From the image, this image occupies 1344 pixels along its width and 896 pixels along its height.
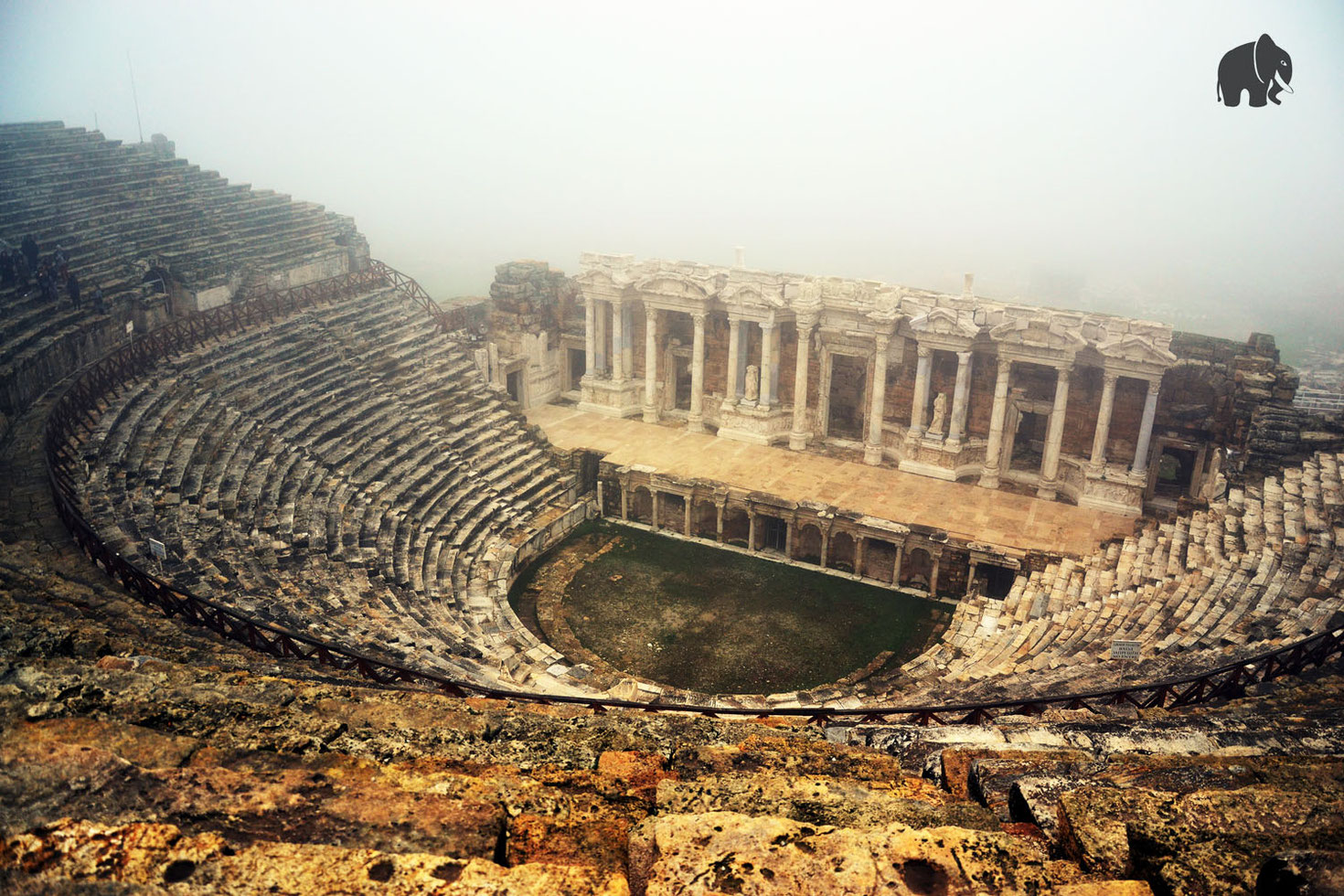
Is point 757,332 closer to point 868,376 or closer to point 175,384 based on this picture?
point 868,376

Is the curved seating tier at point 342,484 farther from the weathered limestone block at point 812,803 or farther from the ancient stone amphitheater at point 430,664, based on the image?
the weathered limestone block at point 812,803

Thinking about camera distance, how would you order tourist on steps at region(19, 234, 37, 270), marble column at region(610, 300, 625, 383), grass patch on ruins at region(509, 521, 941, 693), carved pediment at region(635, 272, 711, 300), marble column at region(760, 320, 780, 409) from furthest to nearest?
marble column at region(610, 300, 625, 383), carved pediment at region(635, 272, 711, 300), marble column at region(760, 320, 780, 409), tourist on steps at region(19, 234, 37, 270), grass patch on ruins at region(509, 521, 941, 693)

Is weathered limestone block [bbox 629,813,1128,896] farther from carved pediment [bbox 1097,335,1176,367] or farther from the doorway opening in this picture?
the doorway opening

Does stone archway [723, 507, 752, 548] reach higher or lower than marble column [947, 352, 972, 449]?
lower

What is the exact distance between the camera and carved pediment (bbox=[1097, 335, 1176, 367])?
2458cm

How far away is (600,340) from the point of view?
32.9 meters

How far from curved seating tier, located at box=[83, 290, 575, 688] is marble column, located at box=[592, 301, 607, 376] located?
487 cm

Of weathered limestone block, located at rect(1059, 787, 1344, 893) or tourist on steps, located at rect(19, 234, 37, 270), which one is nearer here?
weathered limestone block, located at rect(1059, 787, 1344, 893)

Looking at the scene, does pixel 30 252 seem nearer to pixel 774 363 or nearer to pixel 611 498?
pixel 611 498

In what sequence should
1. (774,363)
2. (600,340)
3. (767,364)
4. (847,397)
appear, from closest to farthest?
(767,364) → (774,363) → (847,397) → (600,340)

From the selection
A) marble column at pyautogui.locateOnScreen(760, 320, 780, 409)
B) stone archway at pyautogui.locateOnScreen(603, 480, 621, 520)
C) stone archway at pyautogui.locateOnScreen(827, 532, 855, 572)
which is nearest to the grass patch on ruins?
stone archway at pyautogui.locateOnScreen(827, 532, 855, 572)

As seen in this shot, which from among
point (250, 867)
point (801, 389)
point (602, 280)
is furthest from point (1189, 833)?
point (602, 280)

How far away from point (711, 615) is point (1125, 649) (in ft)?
32.1

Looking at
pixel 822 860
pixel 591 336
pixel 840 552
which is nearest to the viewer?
pixel 822 860
